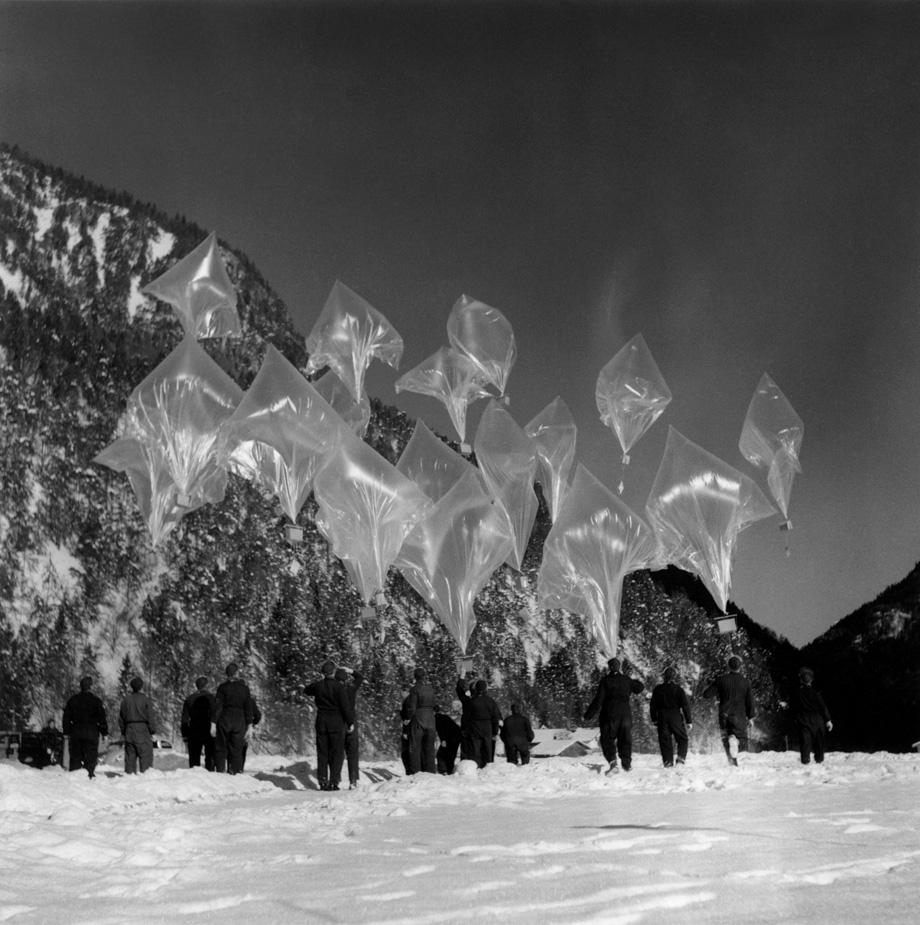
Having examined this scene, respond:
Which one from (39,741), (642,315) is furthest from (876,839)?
(39,741)

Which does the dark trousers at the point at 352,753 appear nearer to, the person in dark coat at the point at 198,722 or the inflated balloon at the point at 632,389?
the person in dark coat at the point at 198,722

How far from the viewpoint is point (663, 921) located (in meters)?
2.60

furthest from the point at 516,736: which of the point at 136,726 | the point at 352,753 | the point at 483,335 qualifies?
the point at 483,335

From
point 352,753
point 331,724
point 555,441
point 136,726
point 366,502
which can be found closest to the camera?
point 331,724

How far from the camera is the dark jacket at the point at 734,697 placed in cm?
1127

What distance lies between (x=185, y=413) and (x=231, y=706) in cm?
322

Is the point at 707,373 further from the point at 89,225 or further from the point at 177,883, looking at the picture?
the point at 89,225

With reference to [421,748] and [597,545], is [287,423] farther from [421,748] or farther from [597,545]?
[597,545]

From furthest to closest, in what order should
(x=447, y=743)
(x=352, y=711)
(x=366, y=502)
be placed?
(x=447, y=743) → (x=366, y=502) → (x=352, y=711)

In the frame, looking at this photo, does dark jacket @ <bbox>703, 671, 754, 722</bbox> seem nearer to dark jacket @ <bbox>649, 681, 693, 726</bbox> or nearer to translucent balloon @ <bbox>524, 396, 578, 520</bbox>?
dark jacket @ <bbox>649, 681, 693, 726</bbox>

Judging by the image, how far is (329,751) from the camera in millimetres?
10453

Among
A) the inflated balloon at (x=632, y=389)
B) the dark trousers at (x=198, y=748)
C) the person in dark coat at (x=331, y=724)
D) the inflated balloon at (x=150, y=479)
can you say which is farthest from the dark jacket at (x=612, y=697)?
the inflated balloon at (x=150, y=479)

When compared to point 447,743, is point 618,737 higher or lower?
lower

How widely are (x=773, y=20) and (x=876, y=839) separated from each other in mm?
4750
